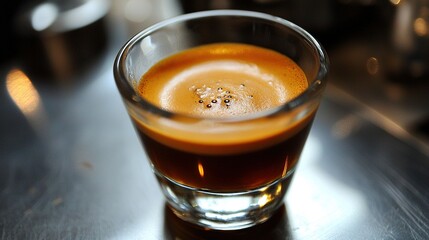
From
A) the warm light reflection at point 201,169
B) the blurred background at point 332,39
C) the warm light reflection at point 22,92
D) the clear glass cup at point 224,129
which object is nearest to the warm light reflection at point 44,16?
Result: the blurred background at point 332,39

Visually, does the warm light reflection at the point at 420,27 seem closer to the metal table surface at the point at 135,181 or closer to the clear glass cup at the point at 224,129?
the metal table surface at the point at 135,181

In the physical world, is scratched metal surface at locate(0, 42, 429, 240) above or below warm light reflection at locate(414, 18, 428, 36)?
below

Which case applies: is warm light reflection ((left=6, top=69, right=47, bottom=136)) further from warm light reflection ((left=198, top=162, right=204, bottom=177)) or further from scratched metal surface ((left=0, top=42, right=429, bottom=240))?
warm light reflection ((left=198, top=162, right=204, bottom=177))

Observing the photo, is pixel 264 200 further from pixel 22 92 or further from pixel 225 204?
pixel 22 92

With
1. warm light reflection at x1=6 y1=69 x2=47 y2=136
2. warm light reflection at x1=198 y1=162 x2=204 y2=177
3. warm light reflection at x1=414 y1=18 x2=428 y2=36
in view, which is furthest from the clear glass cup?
warm light reflection at x1=414 y1=18 x2=428 y2=36

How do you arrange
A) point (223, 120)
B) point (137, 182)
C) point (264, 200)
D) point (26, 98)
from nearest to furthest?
point (223, 120)
point (264, 200)
point (137, 182)
point (26, 98)

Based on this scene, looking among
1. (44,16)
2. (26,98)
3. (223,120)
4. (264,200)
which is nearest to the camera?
(223,120)

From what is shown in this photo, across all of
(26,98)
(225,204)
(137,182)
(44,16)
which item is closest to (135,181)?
(137,182)

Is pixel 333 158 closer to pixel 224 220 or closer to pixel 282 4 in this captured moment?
pixel 224 220
